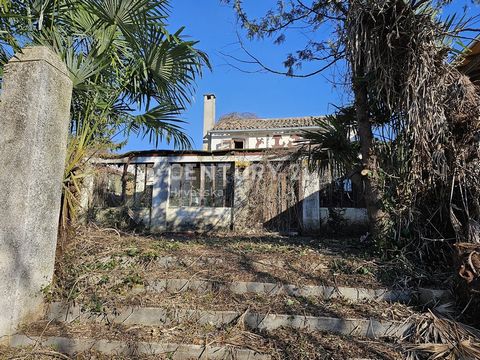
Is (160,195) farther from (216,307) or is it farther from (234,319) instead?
(234,319)

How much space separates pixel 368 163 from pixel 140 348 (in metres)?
3.74

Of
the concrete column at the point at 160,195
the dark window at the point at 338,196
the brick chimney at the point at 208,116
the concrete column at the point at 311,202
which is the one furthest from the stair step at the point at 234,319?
the brick chimney at the point at 208,116

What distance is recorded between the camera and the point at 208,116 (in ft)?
71.3

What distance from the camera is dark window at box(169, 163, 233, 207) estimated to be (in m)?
11.1

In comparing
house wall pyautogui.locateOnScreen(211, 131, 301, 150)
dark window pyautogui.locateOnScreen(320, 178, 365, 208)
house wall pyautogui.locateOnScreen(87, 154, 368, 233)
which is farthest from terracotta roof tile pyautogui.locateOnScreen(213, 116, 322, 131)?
dark window pyautogui.locateOnScreen(320, 178, 365, 208)

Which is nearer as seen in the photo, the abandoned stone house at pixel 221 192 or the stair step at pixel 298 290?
the stair step at pixel 298 290

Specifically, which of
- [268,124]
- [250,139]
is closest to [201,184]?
[250,139]

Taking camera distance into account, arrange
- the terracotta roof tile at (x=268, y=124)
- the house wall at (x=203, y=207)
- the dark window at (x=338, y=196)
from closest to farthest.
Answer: the dark window at (x=338, y=196) → the house wall at (x=203, y=207) → the terracotta roof tile at (x=268, y=124)

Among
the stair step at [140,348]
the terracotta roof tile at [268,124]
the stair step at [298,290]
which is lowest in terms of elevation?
the stair step at [140,348]

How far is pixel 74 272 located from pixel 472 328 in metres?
4.00

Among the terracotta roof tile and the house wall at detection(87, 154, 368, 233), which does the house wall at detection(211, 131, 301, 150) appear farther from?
the house wall at detection(87, 154, 368, 233)

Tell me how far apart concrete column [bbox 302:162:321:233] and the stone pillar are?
763 centimetres

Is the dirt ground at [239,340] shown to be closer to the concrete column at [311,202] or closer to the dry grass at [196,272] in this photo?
the dry grass at [196,272]

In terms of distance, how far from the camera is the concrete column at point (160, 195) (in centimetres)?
1098
